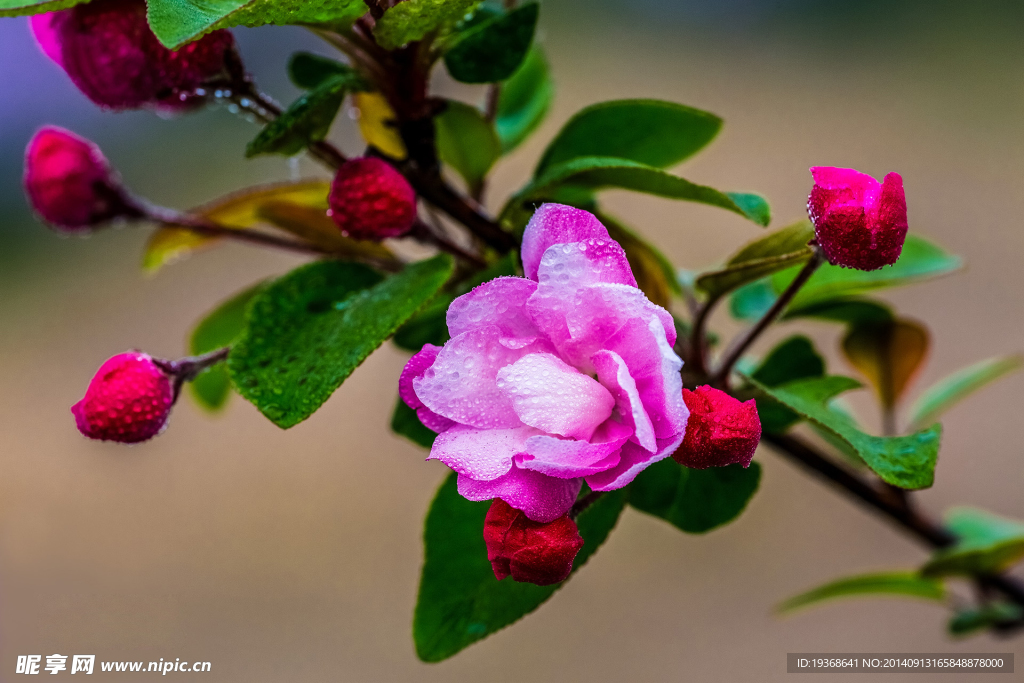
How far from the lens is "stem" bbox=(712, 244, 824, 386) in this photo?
1.18 feet

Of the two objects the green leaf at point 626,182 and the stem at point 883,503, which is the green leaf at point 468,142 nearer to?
the green leaf at point 626,182

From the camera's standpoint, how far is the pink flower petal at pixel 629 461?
10.4 inches

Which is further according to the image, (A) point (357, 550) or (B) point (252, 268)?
(B) point (252, 268)

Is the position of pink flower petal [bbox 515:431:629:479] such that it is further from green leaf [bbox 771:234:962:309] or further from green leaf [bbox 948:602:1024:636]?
green leaf [bbox 948:602:1024:636]

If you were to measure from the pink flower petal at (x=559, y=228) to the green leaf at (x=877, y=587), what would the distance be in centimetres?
59

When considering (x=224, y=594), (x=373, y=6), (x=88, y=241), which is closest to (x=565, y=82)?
(x=88, y=241)

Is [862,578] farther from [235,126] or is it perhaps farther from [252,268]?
[235,126]

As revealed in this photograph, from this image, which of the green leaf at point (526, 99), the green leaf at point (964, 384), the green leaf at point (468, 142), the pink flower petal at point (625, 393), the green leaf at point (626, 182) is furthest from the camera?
the green leaf at point (964, 384)

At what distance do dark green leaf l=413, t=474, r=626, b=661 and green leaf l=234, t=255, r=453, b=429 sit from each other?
0.11m

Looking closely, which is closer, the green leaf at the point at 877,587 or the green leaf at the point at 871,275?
the green leaf at the point at 871,275

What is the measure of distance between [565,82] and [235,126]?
1.19 meters

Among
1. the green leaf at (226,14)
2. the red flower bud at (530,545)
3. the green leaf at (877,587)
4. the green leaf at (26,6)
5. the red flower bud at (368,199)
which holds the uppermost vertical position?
the green leaf at (226,14)

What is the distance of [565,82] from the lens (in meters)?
2.76

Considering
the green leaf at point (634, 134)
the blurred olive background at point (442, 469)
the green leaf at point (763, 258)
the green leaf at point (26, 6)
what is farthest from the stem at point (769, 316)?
the blurred olive background at point (442, 469)
